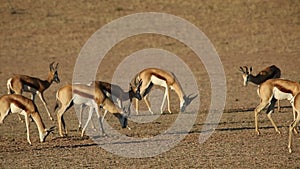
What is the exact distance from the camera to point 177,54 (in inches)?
1318

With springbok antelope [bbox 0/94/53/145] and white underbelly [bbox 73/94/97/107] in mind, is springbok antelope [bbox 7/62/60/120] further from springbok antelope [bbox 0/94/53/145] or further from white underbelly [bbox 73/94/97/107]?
springbok antelope [bbox 0/94/53/145]

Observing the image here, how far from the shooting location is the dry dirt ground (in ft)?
43.9

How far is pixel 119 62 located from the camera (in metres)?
31.5

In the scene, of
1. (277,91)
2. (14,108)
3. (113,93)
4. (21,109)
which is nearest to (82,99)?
(113,93)

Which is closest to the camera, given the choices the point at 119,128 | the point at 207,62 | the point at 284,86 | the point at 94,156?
the point at 94,156

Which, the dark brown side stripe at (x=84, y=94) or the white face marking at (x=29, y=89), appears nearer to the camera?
the dark brown side stripe at (x=84, y=94)

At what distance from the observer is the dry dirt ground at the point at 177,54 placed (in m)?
13.4

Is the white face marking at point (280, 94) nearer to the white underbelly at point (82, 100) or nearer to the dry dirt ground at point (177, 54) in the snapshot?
the dry dirt ground at point (177, 54)

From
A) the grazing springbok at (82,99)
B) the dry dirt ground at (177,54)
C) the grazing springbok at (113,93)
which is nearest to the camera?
the dry dirt ground at (177,54)

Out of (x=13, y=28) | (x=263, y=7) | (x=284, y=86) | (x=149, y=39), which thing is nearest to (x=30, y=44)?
(x=13, y=28)

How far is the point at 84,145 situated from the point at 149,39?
21.9 meters

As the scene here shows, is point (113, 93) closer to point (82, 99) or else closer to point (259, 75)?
point (82, 99)

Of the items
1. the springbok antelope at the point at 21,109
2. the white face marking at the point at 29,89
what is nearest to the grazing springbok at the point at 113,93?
the springbok antelope at the point at 21,109

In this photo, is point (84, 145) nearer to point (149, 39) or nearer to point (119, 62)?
point (119, 62)
